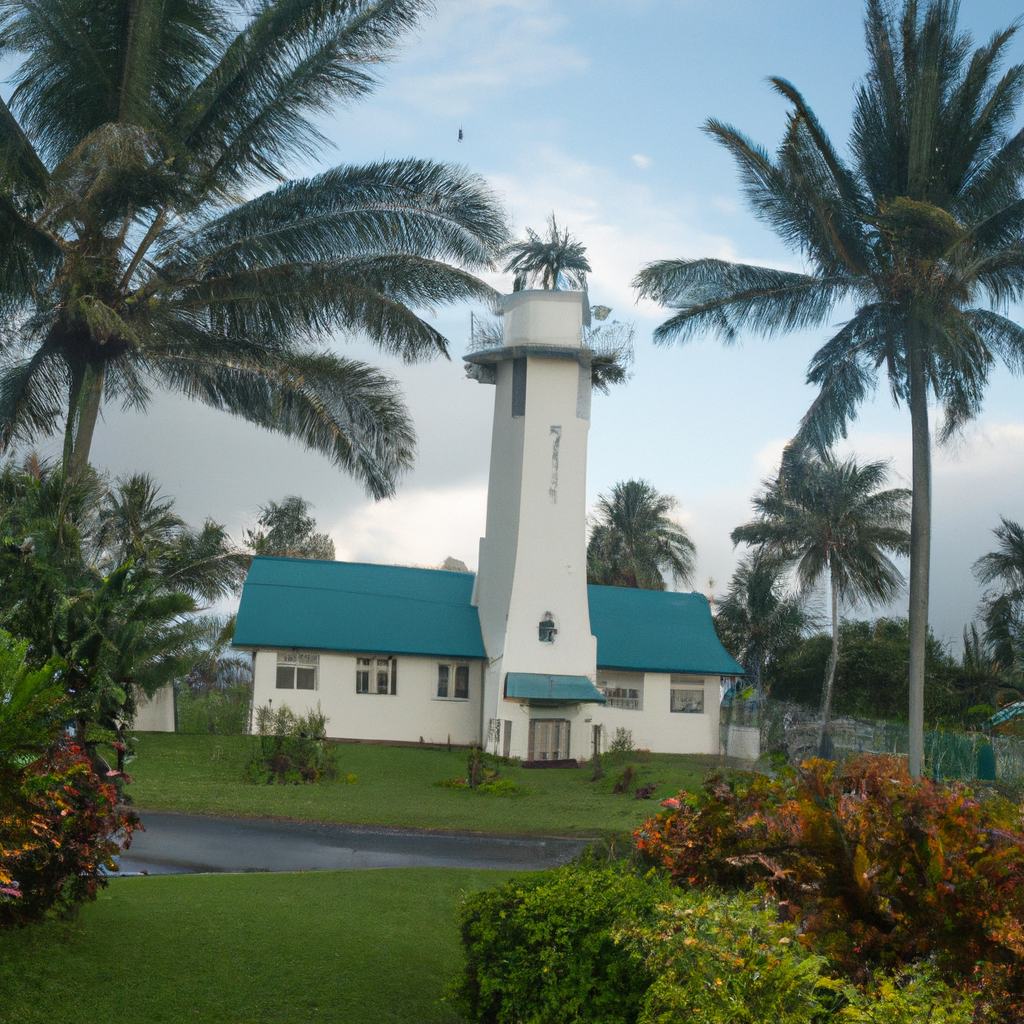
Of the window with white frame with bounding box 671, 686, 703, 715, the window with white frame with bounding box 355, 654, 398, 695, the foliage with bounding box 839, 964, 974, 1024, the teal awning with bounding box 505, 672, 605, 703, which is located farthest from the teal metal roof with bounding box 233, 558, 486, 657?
the foliage with bounding box 839, 964, 974, 1024

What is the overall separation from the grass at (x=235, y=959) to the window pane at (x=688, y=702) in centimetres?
→ 2138

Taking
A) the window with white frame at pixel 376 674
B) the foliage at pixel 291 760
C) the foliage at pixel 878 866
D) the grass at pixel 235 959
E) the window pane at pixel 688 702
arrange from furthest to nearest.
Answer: the window pane at pixel 688 702 → the window with white frame at pixel 376 674 → the foliage at pixel 291 760 → the grass at pixel 235 959 → the foliage at pixel 878 866

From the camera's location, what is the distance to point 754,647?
1768 inches

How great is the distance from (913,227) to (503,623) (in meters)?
14.1

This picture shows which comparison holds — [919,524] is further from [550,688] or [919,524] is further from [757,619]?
[757,619]

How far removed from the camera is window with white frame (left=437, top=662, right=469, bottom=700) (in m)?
28.4

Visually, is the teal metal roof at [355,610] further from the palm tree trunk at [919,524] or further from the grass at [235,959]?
the grass at [235,959]

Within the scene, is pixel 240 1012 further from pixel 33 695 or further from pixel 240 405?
pixel 240 405

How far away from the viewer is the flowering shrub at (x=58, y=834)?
245 inches

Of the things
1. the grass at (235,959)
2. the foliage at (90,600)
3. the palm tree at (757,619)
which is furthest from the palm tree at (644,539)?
the grass at (235,959)

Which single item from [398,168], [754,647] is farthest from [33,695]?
[754,647]

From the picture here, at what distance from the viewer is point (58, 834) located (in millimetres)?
6691

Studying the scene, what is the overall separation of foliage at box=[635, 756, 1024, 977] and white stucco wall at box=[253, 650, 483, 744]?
2163 centimetres

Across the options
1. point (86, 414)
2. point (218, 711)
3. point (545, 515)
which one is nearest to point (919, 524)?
point (545, 515)
